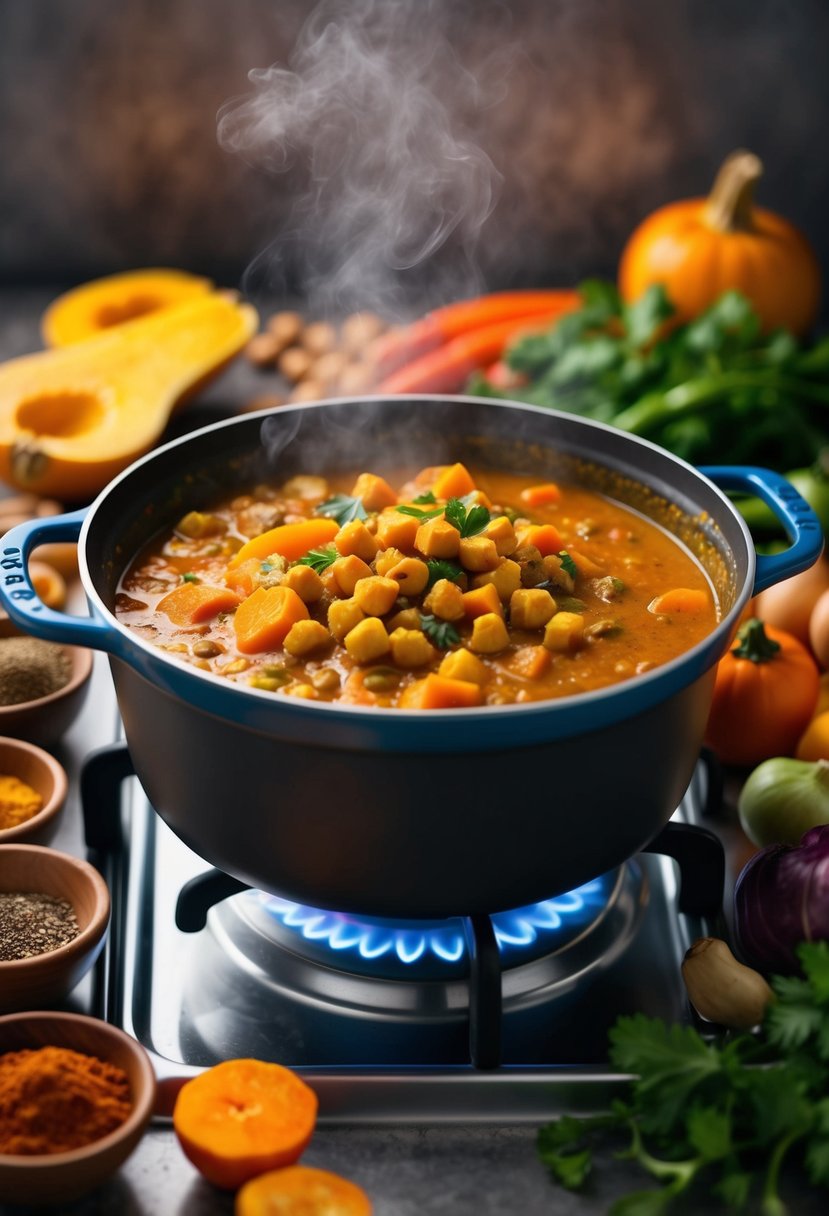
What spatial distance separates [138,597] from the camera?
1889 mm

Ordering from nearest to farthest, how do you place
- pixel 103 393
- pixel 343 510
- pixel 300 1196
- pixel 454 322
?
pixel 300 1196
pixel 343 510
pixel 103 393
pixel 454 322

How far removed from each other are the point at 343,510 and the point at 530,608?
0.41m

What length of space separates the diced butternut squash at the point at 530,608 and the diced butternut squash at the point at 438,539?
0.34ft

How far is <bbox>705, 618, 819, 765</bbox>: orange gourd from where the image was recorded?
81.4 inches

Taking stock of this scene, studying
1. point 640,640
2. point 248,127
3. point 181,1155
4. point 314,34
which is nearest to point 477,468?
point 640,640

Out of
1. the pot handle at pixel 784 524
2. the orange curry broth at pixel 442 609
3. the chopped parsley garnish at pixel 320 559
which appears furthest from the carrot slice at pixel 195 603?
the pot handle at pixel 784 524

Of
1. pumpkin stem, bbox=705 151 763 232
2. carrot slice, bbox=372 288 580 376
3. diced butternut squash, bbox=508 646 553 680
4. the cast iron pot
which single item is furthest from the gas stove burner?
pumpkin stem, bbox=705 151 763 232

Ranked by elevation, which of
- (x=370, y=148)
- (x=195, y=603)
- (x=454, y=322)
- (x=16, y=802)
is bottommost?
(x=16, y=802)

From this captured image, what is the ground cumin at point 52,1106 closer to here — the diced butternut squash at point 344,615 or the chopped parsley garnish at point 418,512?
the diced butternut squash at point 344,615

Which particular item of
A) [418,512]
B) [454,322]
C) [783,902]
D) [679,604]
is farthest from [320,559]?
[454,322]

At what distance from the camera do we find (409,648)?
1.60 metres

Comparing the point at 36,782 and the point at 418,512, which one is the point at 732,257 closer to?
the point at 418,512

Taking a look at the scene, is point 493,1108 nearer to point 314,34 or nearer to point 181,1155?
point 181,1155

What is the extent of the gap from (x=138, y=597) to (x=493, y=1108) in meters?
0.86
